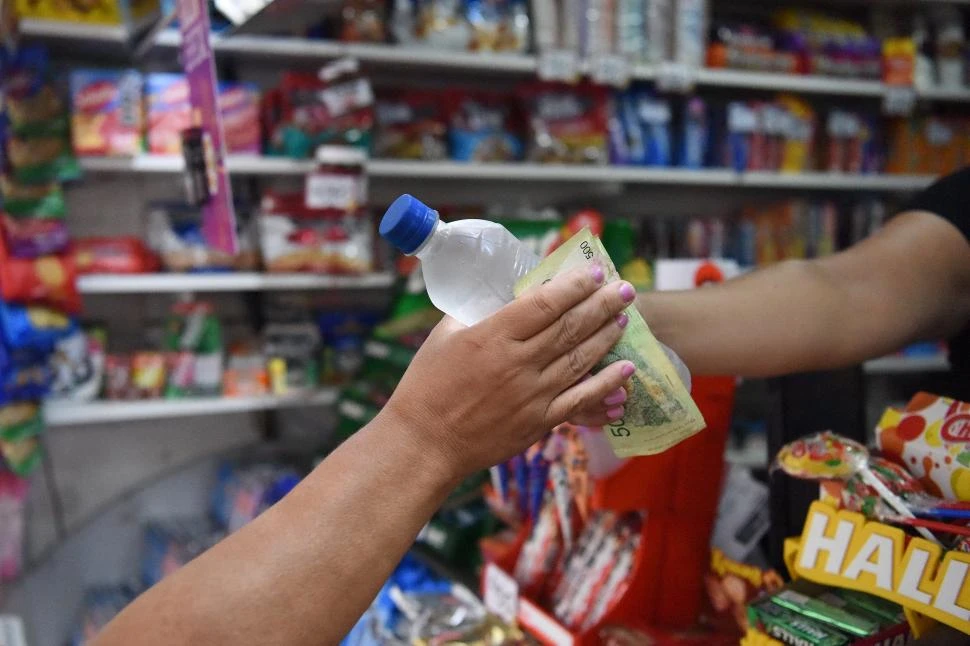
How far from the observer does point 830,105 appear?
3742 mm

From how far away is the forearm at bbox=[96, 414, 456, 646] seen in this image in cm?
77

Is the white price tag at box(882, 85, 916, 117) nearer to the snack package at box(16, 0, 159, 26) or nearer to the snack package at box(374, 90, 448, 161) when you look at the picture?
the snack package at box(374, 90, 448, 161)

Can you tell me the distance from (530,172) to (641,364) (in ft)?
6.83

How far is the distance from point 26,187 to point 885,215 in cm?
348

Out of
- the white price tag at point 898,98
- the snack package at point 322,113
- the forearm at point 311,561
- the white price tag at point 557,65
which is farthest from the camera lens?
the white price tag at point 898,98

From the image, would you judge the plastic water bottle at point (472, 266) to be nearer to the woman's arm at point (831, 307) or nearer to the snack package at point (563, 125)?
the woman's arm at point (831, 307)

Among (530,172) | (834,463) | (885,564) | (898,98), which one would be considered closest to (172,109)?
(530,172)

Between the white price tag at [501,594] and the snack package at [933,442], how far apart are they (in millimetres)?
726

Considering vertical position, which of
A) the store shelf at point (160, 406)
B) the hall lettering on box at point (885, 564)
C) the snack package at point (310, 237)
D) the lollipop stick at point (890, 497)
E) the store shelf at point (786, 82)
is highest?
the store shelf at point (786, 82)

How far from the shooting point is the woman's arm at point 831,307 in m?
1.19

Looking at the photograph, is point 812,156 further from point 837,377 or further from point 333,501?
point 333,501

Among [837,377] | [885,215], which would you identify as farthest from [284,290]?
[885,215]

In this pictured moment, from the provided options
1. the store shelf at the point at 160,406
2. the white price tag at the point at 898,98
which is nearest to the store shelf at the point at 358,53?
the store shelf at the point at 160,406

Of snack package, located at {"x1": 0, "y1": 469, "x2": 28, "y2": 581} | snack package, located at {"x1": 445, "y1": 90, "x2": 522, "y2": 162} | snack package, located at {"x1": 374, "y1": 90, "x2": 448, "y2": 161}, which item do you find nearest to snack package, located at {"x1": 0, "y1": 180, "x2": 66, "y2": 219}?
snack package, located at {"x1": 0, "y1": 469, "x2": 28, "y2": 581}
